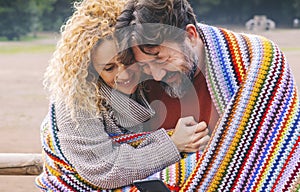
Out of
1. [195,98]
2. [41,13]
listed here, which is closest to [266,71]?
[195,98]

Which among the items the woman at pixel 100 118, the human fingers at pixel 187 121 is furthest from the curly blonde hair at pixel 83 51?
the human fingers at pixel 187 121

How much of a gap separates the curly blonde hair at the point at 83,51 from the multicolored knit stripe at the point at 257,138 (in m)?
0.33

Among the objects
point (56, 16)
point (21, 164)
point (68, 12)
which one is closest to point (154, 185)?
point (21, 164)

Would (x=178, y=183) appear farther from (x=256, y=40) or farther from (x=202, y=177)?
(x=256, y=40)

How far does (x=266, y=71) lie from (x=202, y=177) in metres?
0.32

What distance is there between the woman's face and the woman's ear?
0.50 ft

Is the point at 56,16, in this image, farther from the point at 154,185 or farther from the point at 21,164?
the point at 154,185

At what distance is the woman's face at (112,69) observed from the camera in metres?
1.51

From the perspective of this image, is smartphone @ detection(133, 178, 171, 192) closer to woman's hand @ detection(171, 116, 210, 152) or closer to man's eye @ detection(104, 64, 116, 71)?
woman's hand @ detection(171, 116, 210, 152)

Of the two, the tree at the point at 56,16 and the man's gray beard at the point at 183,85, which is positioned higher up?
the man's gray beard at the point at 183,85

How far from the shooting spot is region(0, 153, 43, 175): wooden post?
7.48 ft

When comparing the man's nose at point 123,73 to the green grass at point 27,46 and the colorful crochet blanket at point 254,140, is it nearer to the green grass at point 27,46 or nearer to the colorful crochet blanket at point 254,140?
the colorful crochet blanket at point 254,140

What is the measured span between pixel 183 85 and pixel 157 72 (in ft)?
0.41

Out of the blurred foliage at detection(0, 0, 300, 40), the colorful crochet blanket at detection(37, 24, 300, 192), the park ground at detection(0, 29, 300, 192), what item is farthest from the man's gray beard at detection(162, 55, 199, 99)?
the blurred foliage at detection(0, 0, 300, 40)
